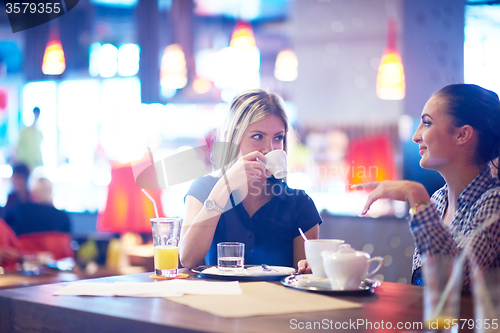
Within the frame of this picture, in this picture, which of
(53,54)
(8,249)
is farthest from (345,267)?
(53,54)

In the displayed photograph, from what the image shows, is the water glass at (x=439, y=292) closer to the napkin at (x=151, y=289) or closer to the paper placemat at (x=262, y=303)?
the paper placemat at (x=262, y=303)

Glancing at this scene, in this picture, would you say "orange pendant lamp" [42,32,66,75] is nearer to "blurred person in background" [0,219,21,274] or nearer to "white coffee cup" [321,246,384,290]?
"blurred person in background" [0,219,21,274]

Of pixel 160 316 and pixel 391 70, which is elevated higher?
pixel 391 70

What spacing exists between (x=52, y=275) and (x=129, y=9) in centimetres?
543

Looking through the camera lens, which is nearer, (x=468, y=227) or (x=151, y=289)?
(x=151, y=289)

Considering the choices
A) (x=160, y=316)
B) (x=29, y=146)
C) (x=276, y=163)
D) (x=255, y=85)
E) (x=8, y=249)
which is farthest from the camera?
(x=255, y=85)

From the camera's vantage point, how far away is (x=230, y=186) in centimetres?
177

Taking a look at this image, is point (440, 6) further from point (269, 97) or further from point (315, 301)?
point (315, 301)

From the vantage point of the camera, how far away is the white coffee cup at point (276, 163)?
1.76m

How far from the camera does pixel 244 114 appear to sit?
2.00 metres

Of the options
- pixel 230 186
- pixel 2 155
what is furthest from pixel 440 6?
pixel 2 155

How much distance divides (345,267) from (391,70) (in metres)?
3.09

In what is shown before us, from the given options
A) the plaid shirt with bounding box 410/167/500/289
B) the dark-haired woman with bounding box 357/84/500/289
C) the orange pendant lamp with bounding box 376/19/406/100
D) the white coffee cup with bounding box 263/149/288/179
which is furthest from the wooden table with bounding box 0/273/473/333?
the orange pendant lamp with bounding box 376/19/406/100

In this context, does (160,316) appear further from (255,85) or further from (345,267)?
(255,85)
